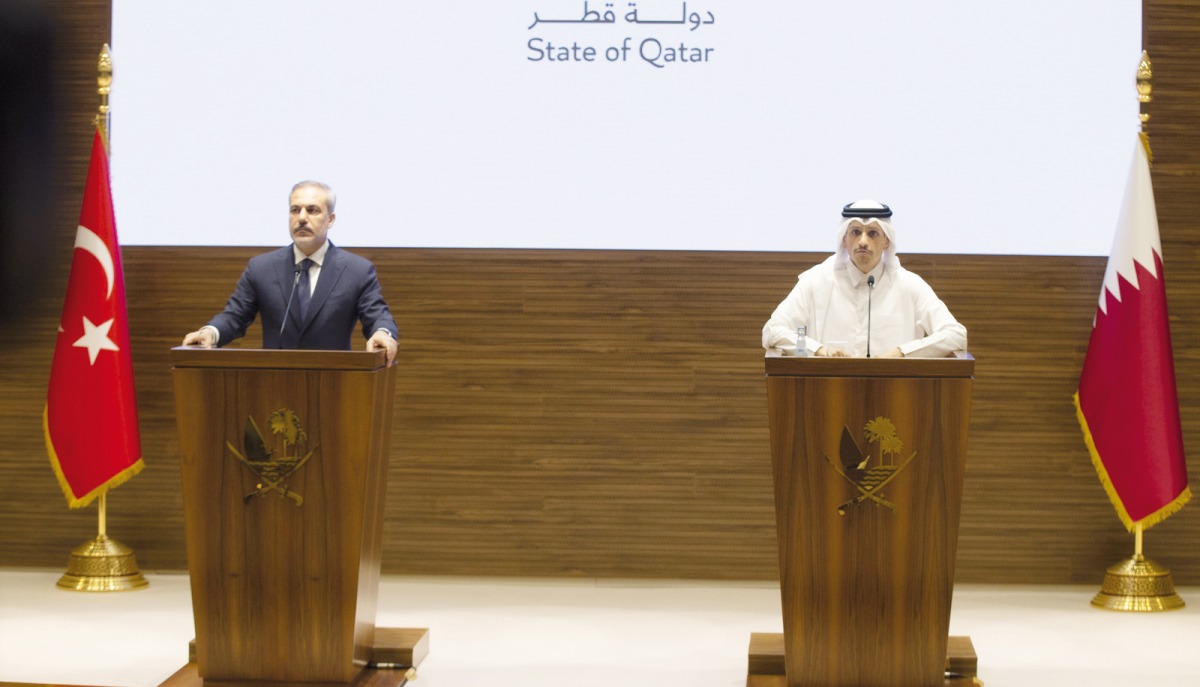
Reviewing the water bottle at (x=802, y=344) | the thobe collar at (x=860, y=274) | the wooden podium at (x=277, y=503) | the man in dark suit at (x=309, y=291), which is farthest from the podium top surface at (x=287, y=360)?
the thobe collar at (x=860, y=274)

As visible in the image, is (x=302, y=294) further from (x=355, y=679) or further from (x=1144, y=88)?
(x=1144, y=88)

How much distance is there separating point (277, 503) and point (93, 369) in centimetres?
183

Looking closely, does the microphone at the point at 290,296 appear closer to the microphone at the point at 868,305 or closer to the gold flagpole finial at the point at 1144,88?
the microphone at the point at 868,305

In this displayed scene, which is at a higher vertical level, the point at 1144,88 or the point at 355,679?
the point at 1144,88

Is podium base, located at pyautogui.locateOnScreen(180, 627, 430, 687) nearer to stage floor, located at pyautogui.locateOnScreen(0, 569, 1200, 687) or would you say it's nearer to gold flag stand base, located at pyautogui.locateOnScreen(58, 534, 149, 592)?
stage floor, located at pyautogui.locateOnScreen(0, 569, 1200, 687)

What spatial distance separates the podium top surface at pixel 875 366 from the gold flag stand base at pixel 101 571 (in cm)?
294

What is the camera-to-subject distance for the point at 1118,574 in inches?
197

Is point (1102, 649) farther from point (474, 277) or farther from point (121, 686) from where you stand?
point (121, 686)

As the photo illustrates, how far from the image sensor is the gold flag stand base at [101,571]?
16.8ft

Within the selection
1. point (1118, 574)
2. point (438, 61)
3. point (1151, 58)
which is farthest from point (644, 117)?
point (1118, 574)

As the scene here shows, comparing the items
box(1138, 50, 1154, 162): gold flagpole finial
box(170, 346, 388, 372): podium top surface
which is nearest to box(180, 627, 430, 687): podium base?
box(170, 346, 388, 372): podium top surface

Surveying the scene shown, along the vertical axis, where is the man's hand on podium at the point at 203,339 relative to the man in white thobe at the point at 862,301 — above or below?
below

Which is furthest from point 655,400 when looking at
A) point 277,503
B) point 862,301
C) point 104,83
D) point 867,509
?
point 104,83

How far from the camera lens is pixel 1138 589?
4.96 metres
